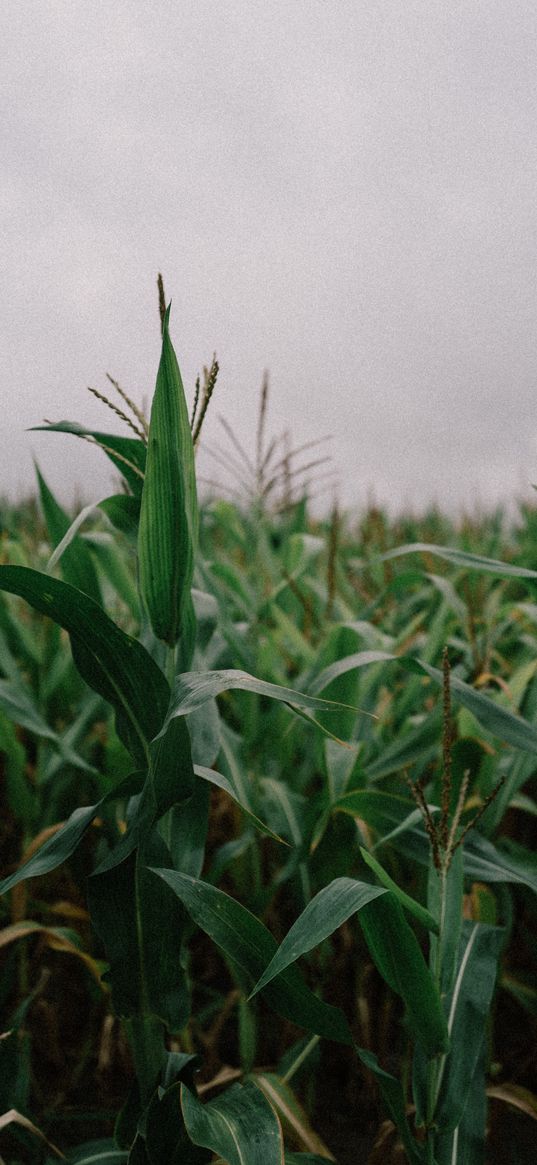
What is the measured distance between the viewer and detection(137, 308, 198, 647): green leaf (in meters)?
0.64

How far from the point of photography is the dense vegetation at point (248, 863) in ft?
2.23

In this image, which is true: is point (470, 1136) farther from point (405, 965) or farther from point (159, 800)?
point (159, 800)

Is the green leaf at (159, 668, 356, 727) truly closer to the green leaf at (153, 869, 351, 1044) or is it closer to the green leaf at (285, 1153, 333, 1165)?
the green leaf at (153, 869, 351, 1044)

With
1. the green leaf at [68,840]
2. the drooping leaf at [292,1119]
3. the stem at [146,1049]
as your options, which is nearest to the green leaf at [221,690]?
the green leaf at [68,840]

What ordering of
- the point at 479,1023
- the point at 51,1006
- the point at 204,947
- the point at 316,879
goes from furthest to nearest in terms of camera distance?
the point at 204,947 → the point at 51,1006 → the point at 316,879 → the point at 479,1023

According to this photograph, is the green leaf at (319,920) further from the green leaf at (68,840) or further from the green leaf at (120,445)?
the green leaf at (120,445)

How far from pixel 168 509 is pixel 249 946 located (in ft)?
1.28

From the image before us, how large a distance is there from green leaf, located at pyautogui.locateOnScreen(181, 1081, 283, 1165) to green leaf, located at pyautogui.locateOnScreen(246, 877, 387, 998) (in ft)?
0.38

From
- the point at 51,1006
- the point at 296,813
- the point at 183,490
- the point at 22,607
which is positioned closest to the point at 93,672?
the point at 183,490

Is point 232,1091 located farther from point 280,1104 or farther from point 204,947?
point 204,947

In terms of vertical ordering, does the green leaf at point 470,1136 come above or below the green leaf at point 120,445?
below

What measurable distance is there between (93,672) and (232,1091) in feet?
1.36

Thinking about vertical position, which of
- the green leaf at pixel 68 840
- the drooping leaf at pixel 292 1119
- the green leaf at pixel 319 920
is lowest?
the drooping leaf at pixel 292 1119

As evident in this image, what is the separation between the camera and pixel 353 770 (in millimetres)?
981
